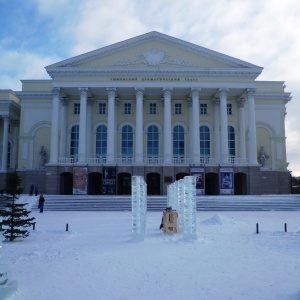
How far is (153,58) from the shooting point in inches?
1591

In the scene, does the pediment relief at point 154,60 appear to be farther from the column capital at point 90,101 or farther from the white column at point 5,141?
the white column at point 5,141

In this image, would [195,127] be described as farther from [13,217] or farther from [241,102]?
[13,217]

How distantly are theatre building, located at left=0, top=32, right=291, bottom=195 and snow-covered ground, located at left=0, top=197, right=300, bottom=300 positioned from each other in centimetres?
2357

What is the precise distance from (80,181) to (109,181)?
2797 millimetres

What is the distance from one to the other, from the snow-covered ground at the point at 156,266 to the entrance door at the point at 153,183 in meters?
26.3

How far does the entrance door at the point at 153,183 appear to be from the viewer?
41.8 metres

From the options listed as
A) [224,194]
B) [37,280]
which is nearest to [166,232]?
[37,280]

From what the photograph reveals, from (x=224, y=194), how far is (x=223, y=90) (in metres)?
10.8

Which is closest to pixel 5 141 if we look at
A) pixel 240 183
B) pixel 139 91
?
pixel 139 91

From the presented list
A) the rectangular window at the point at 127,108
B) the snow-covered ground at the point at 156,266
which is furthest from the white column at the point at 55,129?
the snow-covered ground at the point at 156,266

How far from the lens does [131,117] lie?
43.6m

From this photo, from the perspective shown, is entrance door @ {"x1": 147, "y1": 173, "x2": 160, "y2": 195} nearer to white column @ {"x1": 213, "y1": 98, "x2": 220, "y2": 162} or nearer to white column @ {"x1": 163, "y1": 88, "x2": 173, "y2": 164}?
white column @ {"x1": 163, "y1": 88, "x2": 173, "y2": 164}

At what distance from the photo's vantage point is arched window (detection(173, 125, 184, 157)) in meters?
43.2

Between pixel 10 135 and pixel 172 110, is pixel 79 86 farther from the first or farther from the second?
pixel 10 135
